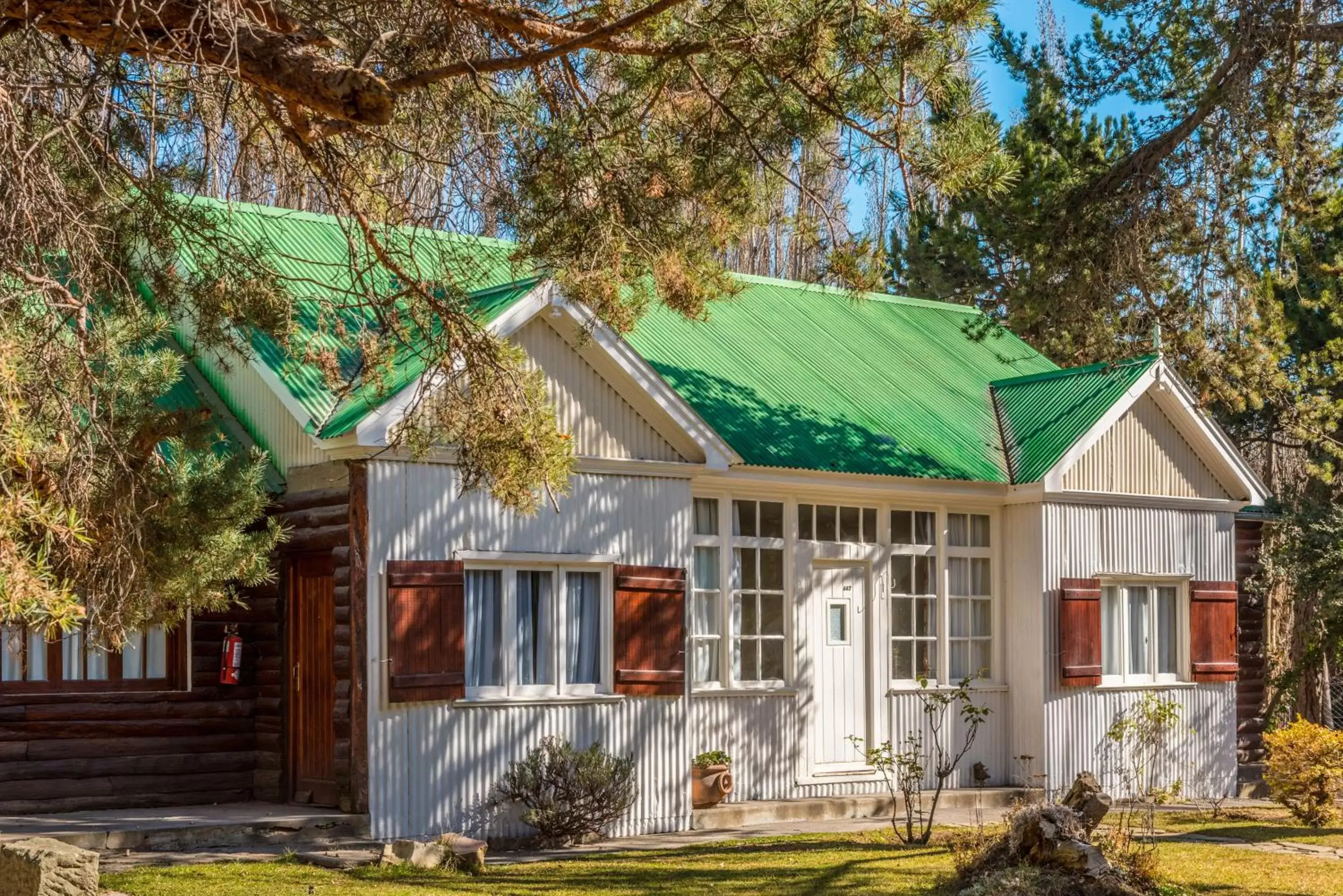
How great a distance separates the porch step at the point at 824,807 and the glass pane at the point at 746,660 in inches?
45.3

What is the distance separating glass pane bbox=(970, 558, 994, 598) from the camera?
17438mm

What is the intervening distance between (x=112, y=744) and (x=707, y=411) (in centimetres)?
601

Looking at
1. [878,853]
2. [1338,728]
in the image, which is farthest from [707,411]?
[1338,728]

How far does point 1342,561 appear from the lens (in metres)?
19.2

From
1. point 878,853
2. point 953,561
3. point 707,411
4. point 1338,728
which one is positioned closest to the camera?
point 878,853

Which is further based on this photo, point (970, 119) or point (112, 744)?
point (112, 744)

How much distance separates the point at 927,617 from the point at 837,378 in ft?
8.86

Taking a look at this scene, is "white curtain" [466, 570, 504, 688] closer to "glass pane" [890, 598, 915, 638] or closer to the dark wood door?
the dark wood door

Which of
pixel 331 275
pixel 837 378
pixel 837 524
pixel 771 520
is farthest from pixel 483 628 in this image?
pixel 837 378

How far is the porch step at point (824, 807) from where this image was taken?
48.8 ft

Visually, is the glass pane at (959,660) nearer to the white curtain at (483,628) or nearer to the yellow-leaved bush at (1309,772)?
the yellow-leaved bush at (1309,772)

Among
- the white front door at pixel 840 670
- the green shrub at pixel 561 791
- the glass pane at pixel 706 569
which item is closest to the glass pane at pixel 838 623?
the white front door at pixel 840 670

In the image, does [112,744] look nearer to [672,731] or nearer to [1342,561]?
[672,731]

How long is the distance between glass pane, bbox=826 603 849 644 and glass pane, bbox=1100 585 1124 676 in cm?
310
